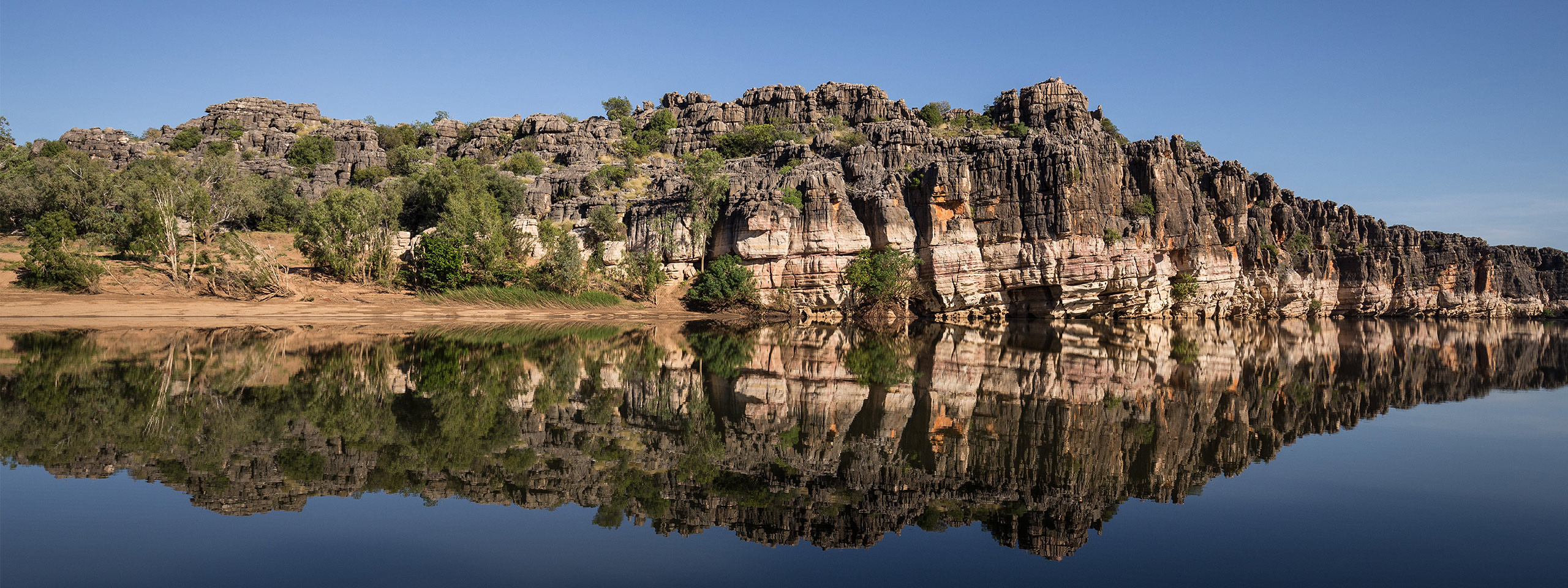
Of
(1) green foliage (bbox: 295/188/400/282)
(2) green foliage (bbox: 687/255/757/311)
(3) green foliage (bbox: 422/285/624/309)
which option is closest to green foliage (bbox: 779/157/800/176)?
(2) green foliage (bbox: 687/255/757/311)

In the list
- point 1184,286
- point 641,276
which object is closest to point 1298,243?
point 1184,286

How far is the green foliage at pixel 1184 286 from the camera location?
45125 millimetres

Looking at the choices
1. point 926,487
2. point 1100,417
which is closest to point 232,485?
point 926,487

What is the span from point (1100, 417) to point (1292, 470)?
→ 126 inches

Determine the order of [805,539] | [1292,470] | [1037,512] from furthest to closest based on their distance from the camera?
[1292,470]
[1037,512]
[805,539]

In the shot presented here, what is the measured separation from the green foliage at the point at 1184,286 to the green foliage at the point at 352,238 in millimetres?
43763

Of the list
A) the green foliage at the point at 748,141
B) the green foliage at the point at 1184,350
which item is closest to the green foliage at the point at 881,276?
the green foliage at the point at 1184,350

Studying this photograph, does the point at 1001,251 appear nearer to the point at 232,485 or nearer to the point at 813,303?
the point at 813,303

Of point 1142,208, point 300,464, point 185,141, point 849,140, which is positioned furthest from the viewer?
point 185,141

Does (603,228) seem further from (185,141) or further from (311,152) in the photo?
(185,141)

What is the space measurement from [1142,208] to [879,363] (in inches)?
1083

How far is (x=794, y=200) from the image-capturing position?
4234 cm

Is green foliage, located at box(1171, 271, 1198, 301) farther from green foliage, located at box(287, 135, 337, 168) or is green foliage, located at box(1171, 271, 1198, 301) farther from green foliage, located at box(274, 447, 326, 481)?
green foliage, located at box(287, 135, 337, 168)

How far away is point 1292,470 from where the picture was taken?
1091 centimetres
